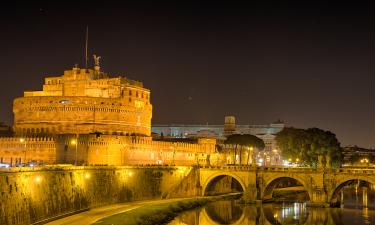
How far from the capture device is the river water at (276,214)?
57.7m

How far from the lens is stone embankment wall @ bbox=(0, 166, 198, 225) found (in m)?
40.7

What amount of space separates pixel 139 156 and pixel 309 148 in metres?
25.6

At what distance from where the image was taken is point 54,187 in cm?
4884

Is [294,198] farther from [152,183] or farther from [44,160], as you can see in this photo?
[44,160]

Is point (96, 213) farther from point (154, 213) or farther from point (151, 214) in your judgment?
point (154, 213)

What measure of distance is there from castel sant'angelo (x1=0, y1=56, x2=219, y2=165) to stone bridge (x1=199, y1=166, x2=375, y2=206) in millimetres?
10713

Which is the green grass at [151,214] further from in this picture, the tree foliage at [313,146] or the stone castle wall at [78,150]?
the tree foliage at [313,146]

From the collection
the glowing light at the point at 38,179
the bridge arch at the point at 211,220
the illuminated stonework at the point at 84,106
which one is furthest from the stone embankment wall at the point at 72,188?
the illuminated stonework at the point at 84,106

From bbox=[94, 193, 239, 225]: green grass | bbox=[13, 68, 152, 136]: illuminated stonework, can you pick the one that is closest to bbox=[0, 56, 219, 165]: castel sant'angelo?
bbox=[13, 68, 152, 136]: illuminated stonework

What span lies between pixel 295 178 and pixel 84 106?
31.8 metres

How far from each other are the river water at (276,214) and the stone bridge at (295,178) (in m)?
2.05

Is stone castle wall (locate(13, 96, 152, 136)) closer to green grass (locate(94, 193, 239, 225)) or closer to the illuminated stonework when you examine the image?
the illuminated stonework

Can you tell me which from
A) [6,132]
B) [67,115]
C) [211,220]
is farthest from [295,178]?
[6,132]

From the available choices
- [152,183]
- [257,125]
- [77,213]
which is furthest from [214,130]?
[77,213]
